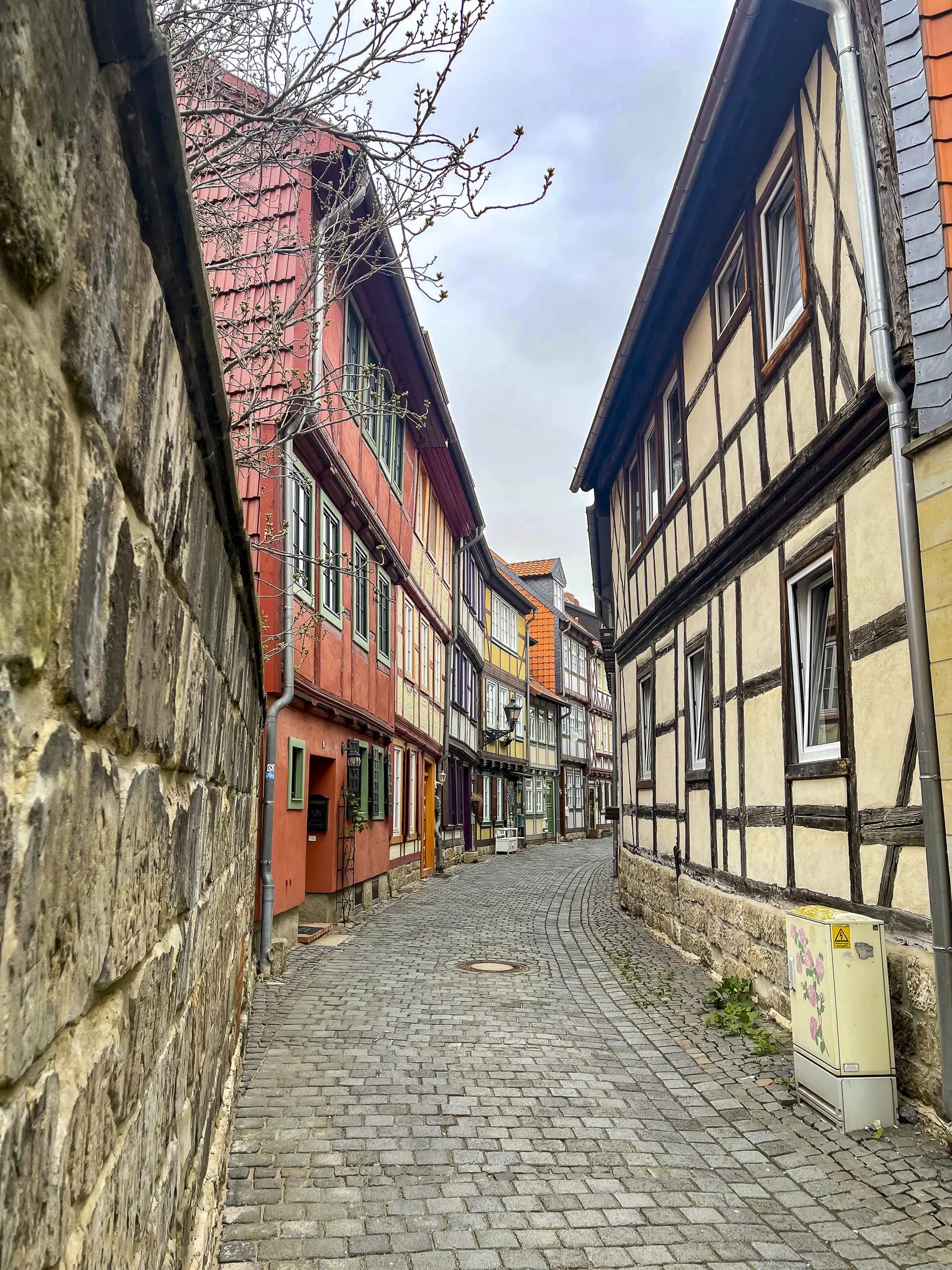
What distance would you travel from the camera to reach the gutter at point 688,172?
22.5ft

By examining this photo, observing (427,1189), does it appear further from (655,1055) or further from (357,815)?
(357,815)

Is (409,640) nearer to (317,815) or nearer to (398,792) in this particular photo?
(398,792)

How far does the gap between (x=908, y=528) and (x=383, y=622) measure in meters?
11.1

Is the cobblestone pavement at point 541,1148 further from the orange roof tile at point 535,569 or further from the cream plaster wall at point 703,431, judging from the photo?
the orange roof tile at point 535,569

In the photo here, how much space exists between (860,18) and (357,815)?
972 cm

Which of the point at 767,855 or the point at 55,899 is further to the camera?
the point at 767,855

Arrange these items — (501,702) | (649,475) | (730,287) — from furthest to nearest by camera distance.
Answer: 1. (501,702)
2. (649,475)
3. (730,287)

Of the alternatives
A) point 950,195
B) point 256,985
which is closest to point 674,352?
point 950,195

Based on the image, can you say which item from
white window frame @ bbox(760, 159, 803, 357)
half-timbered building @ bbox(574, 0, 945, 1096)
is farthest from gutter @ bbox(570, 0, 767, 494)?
white window frame @ bbox(760, 159, 803, 357)

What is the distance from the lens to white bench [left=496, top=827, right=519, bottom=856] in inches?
1186

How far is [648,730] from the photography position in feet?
42.1

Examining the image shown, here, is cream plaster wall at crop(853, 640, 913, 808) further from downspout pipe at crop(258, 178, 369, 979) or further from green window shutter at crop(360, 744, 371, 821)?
green window shutter at crop(360, 744, 371, 821)

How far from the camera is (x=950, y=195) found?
16.4 feet

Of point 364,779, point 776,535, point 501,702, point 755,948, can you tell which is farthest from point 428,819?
point 776,535
